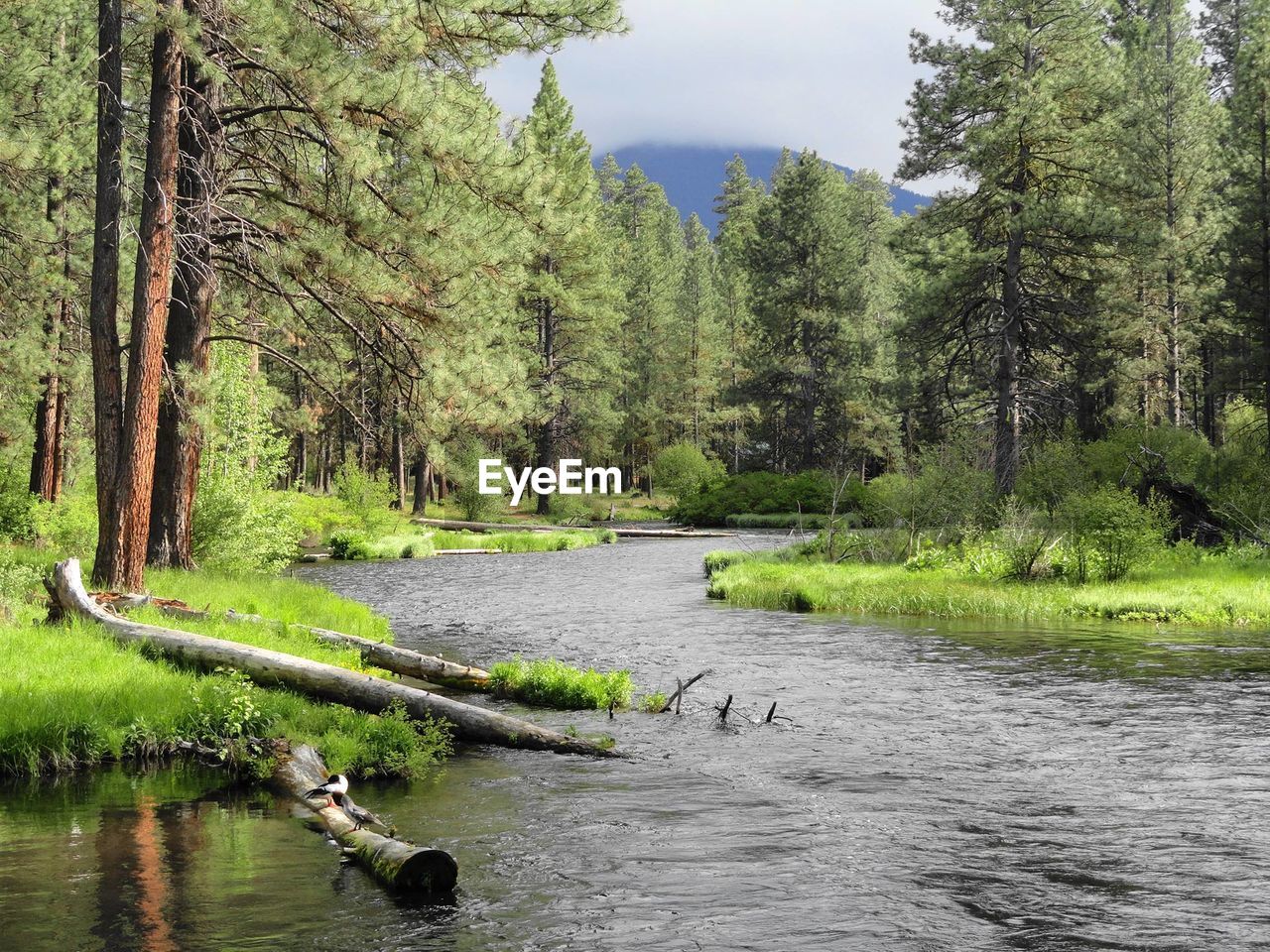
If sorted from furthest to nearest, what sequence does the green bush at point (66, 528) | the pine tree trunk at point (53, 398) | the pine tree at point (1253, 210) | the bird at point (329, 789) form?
the pine tree at point (1253, 210) < the pine tree trunk at point (53, 398) < the green bush at point (66, 528) < the bird at point (329, 789)

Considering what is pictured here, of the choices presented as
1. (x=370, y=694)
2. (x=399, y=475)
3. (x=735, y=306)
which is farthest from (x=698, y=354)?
(x=370, y=694)

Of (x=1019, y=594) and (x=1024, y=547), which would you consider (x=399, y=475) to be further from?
(x=1019, y=594)

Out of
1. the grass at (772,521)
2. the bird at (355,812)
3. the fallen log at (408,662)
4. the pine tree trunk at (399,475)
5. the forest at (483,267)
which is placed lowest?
the bird at (355,812)

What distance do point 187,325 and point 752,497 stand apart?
40.6 m

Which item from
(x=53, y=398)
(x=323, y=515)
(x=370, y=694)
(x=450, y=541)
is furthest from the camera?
(x=450, y=541)

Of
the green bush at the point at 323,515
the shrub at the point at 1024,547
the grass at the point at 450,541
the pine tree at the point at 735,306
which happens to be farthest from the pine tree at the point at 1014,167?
the pine tree at the point at 735,306

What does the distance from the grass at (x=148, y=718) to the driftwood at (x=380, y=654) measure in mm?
1694

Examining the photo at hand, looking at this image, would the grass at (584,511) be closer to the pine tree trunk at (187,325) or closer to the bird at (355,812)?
the pine tree trunk at (187,325)

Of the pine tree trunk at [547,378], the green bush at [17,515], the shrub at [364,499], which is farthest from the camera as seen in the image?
the pine tree trunk at [547,378]

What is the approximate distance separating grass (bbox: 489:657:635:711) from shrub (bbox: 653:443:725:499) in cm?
4618

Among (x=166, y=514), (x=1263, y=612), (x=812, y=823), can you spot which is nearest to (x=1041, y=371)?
(x=1263, y=612)

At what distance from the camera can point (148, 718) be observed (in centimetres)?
981

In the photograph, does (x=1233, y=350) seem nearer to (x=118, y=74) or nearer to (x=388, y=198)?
(x=388, y=198)

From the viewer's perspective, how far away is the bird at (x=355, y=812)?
7.84 m
